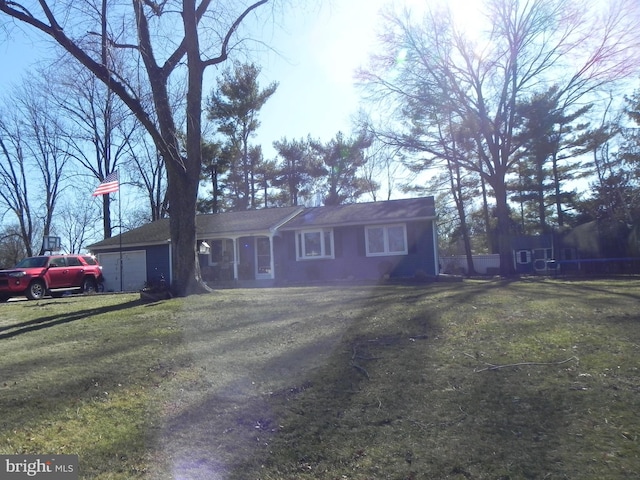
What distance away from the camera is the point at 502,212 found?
2359 centimetres

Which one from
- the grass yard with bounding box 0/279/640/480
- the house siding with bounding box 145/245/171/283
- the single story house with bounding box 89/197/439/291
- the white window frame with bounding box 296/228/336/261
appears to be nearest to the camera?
the grass yard with bounding box 0/279/640/480

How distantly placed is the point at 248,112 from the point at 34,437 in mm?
32040

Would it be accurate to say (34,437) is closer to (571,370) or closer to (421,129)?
(571,370)

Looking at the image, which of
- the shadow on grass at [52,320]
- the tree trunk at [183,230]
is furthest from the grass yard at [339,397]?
the tree trunk at [183,230]

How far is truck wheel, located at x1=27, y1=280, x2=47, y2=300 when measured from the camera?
655 inches

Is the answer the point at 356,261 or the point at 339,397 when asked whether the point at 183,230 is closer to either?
the point at 339,397

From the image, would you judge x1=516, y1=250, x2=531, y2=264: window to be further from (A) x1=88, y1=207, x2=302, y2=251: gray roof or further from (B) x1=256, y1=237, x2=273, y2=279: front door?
(B) x1=256, y1=237, x2=273, y2=279: front door

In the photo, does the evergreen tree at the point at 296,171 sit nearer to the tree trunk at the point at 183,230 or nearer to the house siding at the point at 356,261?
the house siding at the point at 356,261

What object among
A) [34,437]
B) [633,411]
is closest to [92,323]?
[34,437]

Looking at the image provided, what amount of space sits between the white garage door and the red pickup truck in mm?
3286

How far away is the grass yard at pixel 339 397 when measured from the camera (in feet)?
11.8

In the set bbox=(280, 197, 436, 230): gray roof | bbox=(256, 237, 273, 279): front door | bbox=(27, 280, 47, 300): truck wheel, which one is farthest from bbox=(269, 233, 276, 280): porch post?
bbox=(27, 280, 47, 300): truck wheel

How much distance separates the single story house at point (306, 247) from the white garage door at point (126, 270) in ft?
0.16

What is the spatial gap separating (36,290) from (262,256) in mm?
8898
